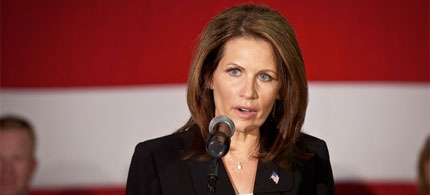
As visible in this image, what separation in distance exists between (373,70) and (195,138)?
1.25 meters

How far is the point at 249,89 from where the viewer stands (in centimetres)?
164

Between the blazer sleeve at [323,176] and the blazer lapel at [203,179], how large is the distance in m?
0.33

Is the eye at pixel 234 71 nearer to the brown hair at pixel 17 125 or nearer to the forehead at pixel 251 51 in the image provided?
the forehead at pixel 251 51

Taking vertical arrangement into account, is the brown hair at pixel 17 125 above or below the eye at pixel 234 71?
below

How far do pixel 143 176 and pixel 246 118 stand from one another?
1.24 ft

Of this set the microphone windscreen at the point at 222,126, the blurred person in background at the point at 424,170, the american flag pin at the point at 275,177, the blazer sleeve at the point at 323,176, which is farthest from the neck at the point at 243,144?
the blurred person in background at the point at 424,170

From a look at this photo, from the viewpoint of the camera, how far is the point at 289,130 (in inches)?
73.2

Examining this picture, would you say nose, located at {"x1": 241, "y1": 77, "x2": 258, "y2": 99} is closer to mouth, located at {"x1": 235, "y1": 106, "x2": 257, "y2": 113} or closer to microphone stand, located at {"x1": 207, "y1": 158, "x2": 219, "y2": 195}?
mouth, located at {"x1": 235, "y1": 106, "x2": 257, "y2": 113}

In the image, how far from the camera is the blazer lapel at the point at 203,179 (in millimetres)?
1683

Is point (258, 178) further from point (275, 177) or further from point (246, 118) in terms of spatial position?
point (246, 118)

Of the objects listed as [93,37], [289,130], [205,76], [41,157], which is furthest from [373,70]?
[41,157]

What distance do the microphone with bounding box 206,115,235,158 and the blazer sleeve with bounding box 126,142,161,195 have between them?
0.56m

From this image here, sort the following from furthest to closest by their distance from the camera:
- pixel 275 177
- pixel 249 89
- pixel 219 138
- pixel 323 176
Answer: pixel 323 176, pixel 275 177, pixel 249 89, pixel 219 138

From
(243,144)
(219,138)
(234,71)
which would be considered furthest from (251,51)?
(219,138)
